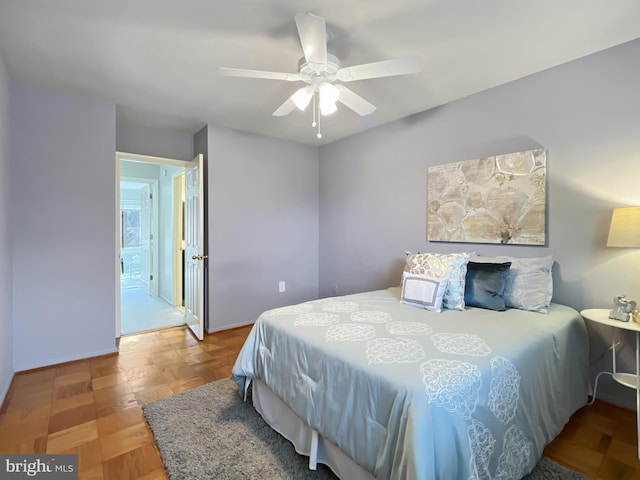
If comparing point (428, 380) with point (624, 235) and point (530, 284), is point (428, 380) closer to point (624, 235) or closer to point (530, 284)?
point (530, 284)

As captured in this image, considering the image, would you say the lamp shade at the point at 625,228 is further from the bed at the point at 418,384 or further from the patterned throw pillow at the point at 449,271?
the patterned throw pillow at the point at 449,271

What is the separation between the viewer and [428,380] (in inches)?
45.5

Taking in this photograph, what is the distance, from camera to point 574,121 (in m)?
2.17

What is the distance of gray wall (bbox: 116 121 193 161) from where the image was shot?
3396 millimetres

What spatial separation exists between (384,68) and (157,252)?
17.3ft

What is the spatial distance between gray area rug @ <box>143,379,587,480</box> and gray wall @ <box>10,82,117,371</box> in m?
1.35

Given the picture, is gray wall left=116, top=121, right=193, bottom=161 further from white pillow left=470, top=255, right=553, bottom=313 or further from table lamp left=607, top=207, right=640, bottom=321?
table lamp left=607, top=207, right=640, bottom=321

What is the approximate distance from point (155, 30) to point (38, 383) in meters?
2.74

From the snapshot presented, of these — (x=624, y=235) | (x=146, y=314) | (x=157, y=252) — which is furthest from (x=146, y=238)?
(x=624, y=235)

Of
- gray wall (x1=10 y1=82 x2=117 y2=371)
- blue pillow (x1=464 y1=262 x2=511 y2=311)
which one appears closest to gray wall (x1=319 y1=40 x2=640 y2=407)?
blue pillow (x1=464 y1=262 x2=511 y2=311)

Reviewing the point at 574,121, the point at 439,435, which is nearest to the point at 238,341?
the point at 439,435

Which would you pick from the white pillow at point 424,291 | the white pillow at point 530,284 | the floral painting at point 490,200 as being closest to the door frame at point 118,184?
the white pillow at point 424,291

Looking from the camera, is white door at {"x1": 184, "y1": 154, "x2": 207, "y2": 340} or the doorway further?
the doorway

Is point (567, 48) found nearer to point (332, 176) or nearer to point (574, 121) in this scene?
point (574, 121)
